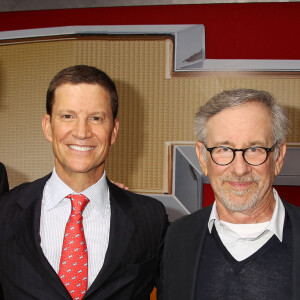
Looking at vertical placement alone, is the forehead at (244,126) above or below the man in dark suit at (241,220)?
above

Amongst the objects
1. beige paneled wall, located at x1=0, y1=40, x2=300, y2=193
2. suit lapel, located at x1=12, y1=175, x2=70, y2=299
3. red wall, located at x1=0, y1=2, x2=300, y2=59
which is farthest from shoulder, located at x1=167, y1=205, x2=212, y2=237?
red wall, located at x1=0, y1=2, x2=300, y2=59

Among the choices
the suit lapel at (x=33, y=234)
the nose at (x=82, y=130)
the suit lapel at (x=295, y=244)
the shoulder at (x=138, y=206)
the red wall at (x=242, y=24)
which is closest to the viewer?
the suit lapel at (x=295, y=244)

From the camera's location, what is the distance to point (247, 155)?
1.21 meters

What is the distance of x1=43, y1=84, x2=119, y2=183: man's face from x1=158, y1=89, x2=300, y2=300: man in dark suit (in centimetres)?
36

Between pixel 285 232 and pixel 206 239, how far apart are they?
0.26 m

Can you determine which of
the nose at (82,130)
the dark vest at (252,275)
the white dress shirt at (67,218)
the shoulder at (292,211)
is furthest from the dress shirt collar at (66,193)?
the shoulder at (292,211)

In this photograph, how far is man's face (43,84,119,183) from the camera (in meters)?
1.29

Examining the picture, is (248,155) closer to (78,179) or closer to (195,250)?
(195,250)

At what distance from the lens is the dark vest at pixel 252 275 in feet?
3.62

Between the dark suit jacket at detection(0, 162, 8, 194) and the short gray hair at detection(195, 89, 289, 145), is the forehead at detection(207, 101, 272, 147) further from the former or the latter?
the dark suit jacket at detection(0, 162, 8, 194)

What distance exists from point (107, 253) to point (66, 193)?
0.84 feet

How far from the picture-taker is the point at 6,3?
8.04ft

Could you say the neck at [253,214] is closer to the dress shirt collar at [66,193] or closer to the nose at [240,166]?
the nose at [240,166]

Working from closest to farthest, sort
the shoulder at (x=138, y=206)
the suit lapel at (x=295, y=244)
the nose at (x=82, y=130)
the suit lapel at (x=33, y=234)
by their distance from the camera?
the suit lapel at (x=295, y=244), the suit lapel at (x=33, y=234), the nose at (x=82, y=130), the shoulder at (x=138, y=206)
